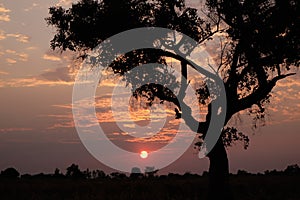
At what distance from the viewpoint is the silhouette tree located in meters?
27.4

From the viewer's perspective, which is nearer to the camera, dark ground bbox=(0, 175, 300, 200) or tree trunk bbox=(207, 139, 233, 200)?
tree trunk bbox=(207, 139, 233, 200)

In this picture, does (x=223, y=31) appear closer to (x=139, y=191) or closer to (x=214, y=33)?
(x=214, y=33)

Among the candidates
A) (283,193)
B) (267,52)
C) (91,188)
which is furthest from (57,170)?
(267,52)

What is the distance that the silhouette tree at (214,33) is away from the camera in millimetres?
27359

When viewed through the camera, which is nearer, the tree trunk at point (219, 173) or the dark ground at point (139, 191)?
the tree trunk at point (219, 173)

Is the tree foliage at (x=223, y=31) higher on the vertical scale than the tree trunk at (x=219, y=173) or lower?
higher

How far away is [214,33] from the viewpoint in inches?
1161

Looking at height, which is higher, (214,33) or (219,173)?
(214,33)

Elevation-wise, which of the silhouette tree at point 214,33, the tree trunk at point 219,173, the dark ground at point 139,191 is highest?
the silhouette tree at point 214,33

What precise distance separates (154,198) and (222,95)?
7.01 m

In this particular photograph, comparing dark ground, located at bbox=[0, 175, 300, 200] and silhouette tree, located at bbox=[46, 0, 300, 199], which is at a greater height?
silhouette tree, located at bbox=[46, 0, 300, 199]

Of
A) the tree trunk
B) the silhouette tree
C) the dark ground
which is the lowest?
the dark ground

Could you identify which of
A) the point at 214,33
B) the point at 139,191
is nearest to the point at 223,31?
the point at 214,33

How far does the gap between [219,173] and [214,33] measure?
797cm
